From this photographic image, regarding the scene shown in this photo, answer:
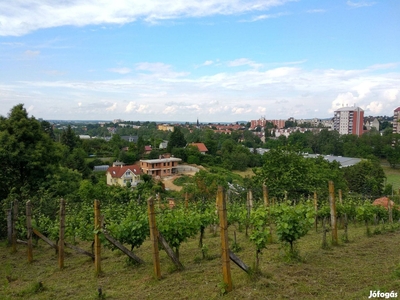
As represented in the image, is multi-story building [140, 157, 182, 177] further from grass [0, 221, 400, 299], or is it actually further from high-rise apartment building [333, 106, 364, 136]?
high-rise apartment building [333, 106, 364, 136]

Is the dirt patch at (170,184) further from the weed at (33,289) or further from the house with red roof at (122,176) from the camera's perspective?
the weed at (33,289)

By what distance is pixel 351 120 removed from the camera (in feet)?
378

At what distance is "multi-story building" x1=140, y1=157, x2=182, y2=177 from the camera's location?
49688mm

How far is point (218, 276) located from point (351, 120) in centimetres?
12352

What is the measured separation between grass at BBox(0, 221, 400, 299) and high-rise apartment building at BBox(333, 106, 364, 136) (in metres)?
→ 117

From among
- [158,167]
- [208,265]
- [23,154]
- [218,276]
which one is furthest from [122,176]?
[218,276]

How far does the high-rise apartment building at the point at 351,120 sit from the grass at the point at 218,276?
385 ft

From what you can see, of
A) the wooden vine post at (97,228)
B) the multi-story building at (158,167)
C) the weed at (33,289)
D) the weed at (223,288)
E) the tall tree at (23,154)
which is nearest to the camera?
the weed at (223,288)

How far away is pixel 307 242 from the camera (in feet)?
25.1

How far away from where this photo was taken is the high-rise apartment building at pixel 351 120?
114113 mm

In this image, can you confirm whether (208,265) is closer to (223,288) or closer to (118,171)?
(223,288)

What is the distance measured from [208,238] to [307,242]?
9.05ft

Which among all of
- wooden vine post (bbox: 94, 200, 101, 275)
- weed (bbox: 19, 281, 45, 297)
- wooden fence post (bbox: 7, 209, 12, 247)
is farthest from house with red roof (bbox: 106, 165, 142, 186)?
weed (bbox: 19, 281, 45, 297)

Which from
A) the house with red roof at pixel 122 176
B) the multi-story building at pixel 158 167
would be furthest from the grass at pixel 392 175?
the house with red roof at pixel 122 176
